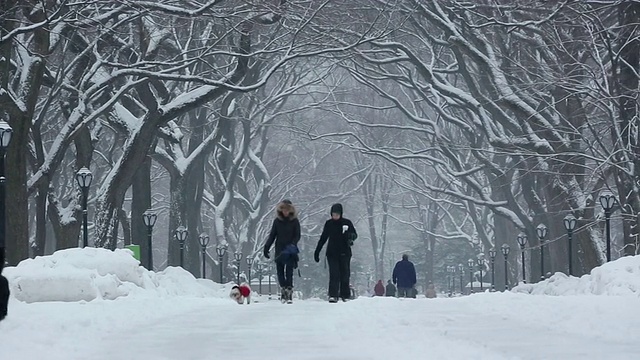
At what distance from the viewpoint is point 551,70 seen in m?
30.0

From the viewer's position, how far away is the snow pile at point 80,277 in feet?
61.2

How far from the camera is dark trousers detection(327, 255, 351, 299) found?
20.3 metres

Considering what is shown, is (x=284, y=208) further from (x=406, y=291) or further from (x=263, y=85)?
(x=406, y=291)

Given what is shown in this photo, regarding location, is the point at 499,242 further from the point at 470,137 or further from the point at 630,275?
the point at 630,275

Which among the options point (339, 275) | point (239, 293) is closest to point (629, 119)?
point (339, 275)

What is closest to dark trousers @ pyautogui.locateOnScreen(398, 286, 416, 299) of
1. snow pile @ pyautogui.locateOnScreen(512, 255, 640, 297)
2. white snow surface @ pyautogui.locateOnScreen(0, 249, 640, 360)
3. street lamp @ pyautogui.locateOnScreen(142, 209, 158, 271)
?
street lamp @ pyautogui.locateOnScreen(142, 209, 158, 271)

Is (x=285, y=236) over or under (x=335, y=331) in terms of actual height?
over

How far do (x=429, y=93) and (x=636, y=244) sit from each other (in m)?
16.4

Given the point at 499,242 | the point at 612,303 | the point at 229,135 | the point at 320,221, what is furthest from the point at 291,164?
the point at 612,303

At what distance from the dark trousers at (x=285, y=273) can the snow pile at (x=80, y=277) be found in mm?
2525

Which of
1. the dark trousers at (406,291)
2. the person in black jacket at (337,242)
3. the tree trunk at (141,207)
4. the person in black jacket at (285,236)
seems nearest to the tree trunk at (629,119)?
the dark trousers at (406,291)

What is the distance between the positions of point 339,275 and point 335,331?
857 centimetres

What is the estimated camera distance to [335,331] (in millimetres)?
11953

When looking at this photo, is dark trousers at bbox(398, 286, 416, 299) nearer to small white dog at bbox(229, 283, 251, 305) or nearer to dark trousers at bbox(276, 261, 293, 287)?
small white dog at bbox(229, 283, 251, 305)
